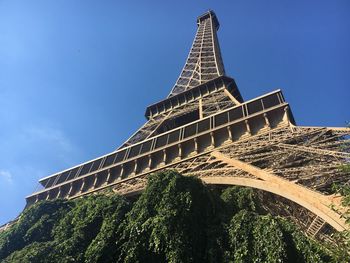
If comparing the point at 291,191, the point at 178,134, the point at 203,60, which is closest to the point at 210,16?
the point at 203,60

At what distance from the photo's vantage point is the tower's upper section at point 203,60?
146ft

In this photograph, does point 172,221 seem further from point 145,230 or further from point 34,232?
point 34,232

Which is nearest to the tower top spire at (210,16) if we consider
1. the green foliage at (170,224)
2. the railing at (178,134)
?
the railing at (178,134)

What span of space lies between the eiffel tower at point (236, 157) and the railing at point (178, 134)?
2.2 inches

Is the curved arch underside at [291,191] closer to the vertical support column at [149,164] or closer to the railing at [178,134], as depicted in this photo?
the railing at [178,134]

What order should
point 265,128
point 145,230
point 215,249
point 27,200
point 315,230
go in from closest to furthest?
1. point 215,249
2. point 145,230
3. point 315,230
4. point 265,128
5. point 27,200

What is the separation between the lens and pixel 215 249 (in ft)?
35.4

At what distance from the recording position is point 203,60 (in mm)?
50625

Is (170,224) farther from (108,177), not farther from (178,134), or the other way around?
(108,177)

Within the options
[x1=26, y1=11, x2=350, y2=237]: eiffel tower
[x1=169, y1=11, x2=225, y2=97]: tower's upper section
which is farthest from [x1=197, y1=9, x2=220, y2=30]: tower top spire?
[x1=26, y1=11, x2=350, y2=237]: eiffel tower

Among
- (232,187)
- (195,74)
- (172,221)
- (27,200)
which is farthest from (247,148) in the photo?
(195,74)

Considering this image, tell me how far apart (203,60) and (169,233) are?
137 ft

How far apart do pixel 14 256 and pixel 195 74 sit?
121 ft

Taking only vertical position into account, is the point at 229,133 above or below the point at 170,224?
above
